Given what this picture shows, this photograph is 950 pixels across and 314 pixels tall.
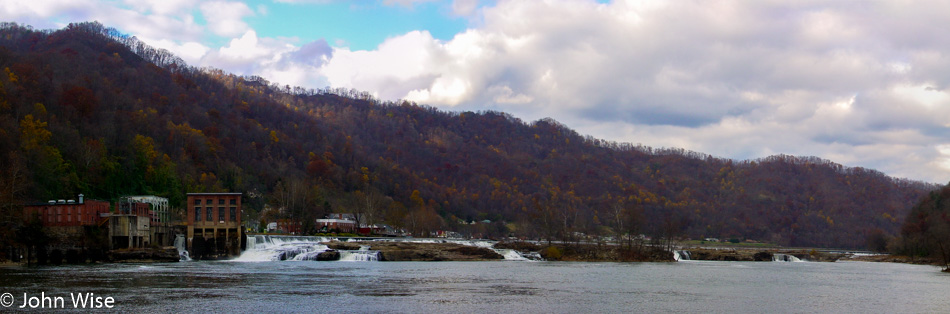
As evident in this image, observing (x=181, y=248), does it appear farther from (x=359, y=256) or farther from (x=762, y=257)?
(x=762, y=257)

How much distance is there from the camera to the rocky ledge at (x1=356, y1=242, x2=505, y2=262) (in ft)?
305

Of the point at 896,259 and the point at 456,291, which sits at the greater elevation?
the point at 456,291

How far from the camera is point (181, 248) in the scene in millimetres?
90312

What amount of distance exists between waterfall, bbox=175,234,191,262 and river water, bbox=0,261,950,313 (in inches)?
875

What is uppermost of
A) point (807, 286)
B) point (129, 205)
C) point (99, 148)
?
point (99, 148)

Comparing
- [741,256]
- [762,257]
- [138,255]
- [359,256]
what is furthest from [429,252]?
[762,257]

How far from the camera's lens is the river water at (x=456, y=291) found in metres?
39.3

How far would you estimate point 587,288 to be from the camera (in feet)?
174

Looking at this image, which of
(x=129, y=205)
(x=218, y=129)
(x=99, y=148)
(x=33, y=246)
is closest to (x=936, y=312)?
(x=33, y=246)

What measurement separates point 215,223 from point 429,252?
27.6 meters

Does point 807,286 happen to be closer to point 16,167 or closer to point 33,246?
point 33,246

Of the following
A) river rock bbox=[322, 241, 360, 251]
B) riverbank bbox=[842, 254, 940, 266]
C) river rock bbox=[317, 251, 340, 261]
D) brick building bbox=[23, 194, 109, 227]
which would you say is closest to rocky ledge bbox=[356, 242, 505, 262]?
river rock bbox=[322, 241, 360, 251]

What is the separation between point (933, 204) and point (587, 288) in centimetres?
11450

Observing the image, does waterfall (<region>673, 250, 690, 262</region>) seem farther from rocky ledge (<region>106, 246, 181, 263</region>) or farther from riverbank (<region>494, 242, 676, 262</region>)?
rocky ledge (<region>106, 246, 181, 263</region>)
